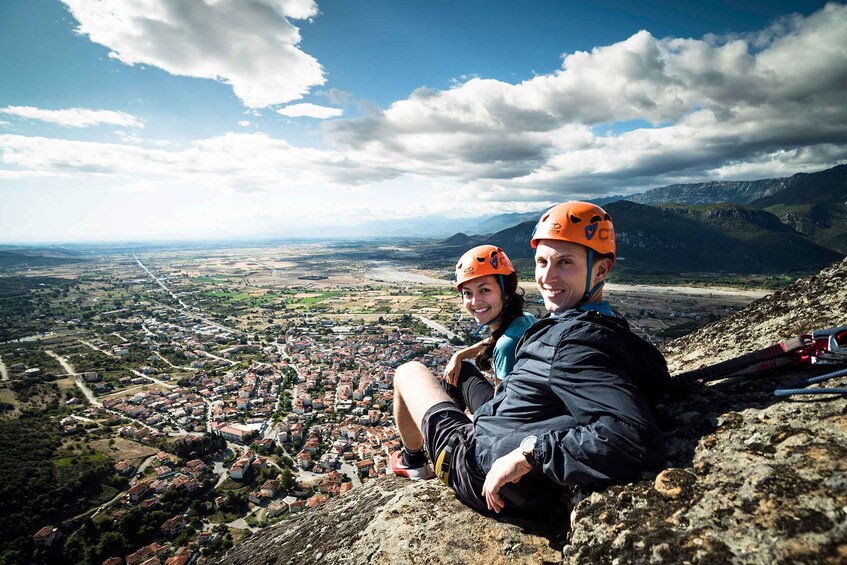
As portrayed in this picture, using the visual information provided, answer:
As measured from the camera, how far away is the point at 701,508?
2.07 meters

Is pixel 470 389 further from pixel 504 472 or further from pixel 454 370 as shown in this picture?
pixel 504 472

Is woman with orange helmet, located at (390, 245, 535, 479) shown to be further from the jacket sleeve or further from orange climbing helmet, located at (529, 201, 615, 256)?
the jacket sleeve

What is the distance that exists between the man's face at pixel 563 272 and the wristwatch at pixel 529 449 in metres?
1.06

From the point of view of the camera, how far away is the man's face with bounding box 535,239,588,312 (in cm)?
302

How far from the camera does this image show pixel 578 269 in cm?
304

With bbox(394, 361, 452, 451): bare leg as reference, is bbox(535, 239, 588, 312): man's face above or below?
above

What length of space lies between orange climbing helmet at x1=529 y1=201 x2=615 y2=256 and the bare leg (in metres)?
2.21

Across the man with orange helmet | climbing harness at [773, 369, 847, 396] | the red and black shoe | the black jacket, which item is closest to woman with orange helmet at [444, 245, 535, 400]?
the red and black shoe

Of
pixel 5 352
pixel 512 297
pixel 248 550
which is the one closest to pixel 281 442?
pixel 248 550

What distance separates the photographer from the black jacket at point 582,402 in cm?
222

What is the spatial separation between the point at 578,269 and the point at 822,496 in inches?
71.5

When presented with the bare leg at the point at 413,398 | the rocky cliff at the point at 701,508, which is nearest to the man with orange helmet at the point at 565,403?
the rocky cliff at the point at 701,508

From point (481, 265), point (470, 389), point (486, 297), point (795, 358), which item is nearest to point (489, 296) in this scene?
point (486, 297)

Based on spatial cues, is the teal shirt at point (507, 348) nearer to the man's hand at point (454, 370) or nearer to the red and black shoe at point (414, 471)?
the man's hand at point (454, 370)
